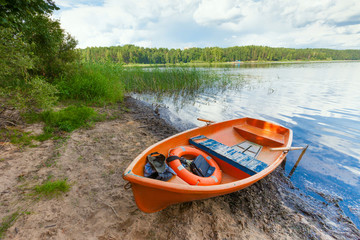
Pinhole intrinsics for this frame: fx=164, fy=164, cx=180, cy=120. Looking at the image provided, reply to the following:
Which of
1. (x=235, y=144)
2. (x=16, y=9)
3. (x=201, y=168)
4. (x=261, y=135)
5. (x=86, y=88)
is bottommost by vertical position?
(x=235, y=144)

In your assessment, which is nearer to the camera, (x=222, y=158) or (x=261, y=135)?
(x=222, y=158)

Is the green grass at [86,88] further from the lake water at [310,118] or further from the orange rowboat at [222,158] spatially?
the orange rowboat at [222,158]

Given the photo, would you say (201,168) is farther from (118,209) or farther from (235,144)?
(235,144)

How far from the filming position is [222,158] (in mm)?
3072

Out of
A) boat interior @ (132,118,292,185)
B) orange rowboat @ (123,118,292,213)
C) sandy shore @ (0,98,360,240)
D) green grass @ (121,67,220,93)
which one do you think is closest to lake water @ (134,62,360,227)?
sandy shore @ (0,98,360,240)

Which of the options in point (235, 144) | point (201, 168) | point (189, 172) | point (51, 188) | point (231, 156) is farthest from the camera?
point (235, 144)

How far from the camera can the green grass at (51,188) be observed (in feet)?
7.70

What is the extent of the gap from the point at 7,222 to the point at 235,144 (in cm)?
415

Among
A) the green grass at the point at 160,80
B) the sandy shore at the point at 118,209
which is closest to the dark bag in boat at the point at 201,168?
the sandy shore at the point at 118,209

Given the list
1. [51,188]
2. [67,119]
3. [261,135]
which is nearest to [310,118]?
[261,135]

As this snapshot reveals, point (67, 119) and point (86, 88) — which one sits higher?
point (86, 88)

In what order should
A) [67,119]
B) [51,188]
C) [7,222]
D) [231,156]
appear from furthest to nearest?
[67,119] < [231,156] < [51,188] < [7,222]

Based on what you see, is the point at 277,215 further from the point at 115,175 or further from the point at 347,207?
the point at 115,175

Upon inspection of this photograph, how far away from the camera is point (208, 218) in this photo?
2289mm
